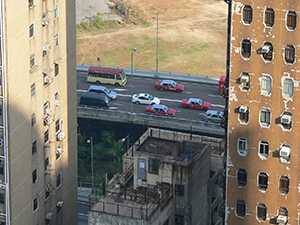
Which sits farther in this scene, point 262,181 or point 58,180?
point 58,180

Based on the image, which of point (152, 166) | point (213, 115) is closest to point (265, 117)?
point (152, 166)

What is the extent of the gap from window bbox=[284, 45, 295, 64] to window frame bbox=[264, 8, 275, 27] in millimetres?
2840

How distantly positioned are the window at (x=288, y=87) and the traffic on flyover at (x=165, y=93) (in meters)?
69.2

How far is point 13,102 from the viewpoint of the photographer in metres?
80.1

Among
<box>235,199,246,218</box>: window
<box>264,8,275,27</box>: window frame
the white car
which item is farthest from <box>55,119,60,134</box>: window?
the white car

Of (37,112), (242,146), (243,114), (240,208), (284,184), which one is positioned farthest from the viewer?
(37,112)

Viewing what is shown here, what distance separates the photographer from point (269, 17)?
Answer: 75.6m

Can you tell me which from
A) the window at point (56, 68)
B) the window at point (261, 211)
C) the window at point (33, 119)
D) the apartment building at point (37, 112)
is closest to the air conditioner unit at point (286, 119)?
the window at point (261, 211)

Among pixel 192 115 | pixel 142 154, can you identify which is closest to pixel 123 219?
pixel 142 154

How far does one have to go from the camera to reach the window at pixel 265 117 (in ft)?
258

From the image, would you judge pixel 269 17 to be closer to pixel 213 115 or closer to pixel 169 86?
pixel 213 115

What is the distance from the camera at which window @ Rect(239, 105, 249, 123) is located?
3105 inches

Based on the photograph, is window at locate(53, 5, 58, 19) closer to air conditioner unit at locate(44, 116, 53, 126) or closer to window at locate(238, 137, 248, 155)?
air conditioner unit at locate(44, 116, 53, 126)

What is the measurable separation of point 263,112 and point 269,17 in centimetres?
1002
